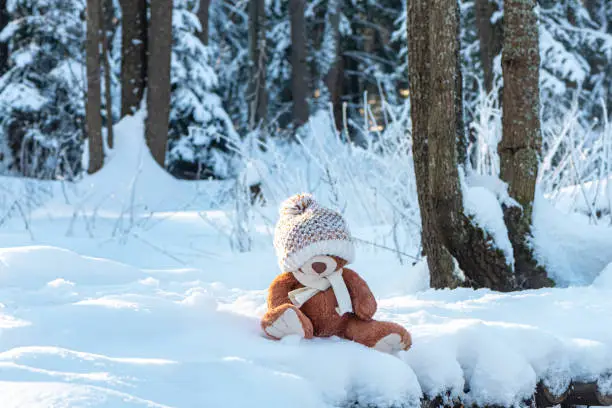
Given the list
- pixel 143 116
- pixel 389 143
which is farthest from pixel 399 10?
pixel 389 143

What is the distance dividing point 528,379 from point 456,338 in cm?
26

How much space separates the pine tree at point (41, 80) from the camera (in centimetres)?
1280

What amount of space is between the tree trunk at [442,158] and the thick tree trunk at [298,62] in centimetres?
1317

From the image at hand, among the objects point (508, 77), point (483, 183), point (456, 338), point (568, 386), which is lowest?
point (568, 386)

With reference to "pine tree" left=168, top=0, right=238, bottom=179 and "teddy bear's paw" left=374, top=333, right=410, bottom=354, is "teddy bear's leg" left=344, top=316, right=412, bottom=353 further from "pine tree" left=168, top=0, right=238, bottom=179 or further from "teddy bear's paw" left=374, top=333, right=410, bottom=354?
"pine tree" left=168, top=0, right=238, bottom=179

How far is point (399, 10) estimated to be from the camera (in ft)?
64.8

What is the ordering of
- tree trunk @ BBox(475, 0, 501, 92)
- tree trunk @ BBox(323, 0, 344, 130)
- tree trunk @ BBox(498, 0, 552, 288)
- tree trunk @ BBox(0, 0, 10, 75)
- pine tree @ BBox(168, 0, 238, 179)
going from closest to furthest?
tree trunk @ BBox(498, 0, 552, 288)
tree trunk @ BBox(475, 0, 501, 92)
pine tree @ BBox(168, 0, 238, 179)
tree trunk @ BBox(0, 0, 10, 75)
tree trunk @ BBox(323, 0, 344, 130)

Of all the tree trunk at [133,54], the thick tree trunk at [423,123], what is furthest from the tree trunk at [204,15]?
the thick tree trunk at [423,123]

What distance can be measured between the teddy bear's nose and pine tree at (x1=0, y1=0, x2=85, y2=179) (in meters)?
11.1

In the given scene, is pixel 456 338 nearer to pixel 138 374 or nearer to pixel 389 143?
pixel 138 374

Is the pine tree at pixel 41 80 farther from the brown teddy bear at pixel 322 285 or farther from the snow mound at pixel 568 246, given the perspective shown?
the brown teddy bear at pixel 322 285

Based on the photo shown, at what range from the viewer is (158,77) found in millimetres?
9039

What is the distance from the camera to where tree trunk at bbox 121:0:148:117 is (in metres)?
9.17

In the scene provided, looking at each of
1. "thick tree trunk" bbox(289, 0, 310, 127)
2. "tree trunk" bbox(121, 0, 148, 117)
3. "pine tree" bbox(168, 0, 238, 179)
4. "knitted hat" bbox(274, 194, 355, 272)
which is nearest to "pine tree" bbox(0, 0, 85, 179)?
"pine tree" bbox(168, 0, 238, 179)
